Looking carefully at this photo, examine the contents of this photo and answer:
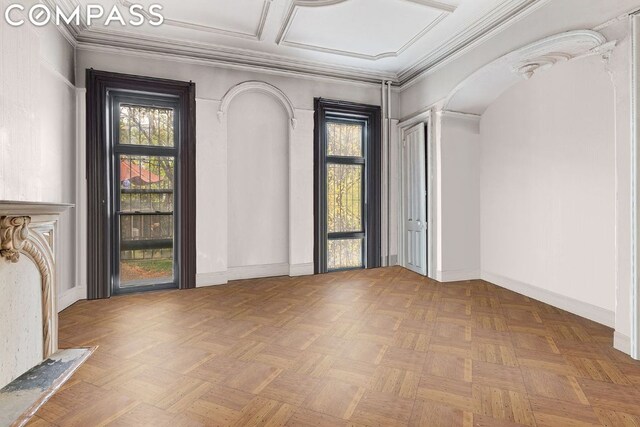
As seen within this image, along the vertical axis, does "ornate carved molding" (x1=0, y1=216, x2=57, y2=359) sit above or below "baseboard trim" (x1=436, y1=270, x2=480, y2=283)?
above

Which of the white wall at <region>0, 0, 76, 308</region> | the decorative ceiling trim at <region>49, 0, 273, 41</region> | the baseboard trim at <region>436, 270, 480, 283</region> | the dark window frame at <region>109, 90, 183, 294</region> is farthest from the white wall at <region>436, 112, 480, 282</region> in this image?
the white wall at <region>0, 0, 76, 308</region>

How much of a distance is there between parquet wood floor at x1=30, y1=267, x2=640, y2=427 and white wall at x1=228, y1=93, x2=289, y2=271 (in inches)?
51.2

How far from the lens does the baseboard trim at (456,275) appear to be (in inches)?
200

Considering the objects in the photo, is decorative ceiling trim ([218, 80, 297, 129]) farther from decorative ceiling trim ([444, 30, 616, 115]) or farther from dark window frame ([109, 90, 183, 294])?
A: decorative ceiling trim ([444, 30, 616, 115])

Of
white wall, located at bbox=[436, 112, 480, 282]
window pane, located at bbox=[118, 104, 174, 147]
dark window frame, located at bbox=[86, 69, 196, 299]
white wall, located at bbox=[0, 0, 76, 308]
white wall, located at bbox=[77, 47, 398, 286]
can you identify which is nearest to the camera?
white wall, located at bbox=[0, 0, 76, 308]

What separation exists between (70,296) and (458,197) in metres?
5.18

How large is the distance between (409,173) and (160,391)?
471 cm

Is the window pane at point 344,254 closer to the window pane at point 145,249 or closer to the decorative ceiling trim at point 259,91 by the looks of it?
the decorative ceiling trim at point 259,91

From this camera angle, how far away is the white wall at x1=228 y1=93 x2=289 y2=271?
5.17 m

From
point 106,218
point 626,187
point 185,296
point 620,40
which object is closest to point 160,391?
point 185,296

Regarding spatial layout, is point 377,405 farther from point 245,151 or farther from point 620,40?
point 245,151

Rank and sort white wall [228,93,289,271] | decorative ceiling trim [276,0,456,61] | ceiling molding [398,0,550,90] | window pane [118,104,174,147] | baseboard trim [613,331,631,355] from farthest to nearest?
white wall [228,93,289,271], window pane [118,104,174,147], decorative ceiling trim [276,0,456,61], ceiling molding [398,0,550,90], baseboard trim [613,331,631,355]

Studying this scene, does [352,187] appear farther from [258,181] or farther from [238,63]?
[238,63]

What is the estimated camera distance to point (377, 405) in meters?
2.02
